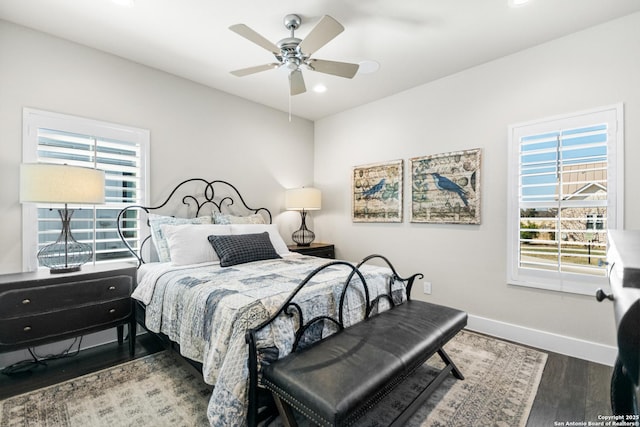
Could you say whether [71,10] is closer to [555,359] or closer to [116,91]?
[116,91]

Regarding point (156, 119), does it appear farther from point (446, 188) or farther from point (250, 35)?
point (446, 188)

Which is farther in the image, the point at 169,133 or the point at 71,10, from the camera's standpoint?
the point at 169,133

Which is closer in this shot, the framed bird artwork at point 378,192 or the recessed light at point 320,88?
the recessed light at point 320,88

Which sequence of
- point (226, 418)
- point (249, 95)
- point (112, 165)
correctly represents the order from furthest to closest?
point (249, 95) < point (112, 165) < point (226, 418)

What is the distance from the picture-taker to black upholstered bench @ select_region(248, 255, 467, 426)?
4.13ft

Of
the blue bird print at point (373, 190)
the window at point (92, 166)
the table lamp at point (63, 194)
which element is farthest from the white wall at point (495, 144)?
the table lamp at point (63, 194)

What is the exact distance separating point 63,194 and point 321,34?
86.5 inches

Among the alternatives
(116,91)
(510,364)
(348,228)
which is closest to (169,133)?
(116,91)

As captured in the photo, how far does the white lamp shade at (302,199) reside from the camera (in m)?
4.21

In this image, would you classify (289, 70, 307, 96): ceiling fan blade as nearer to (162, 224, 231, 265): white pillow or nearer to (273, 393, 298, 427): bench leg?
(162, 224, 231, 265): white pillow

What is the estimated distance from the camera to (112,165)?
9.65ft

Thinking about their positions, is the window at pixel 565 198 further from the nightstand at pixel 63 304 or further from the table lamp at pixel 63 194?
the table lamp at pixel 63 194

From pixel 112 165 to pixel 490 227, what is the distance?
12.5 ft

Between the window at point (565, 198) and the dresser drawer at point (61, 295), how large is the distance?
11.7 ft
